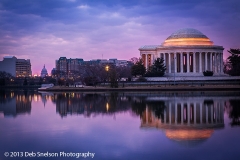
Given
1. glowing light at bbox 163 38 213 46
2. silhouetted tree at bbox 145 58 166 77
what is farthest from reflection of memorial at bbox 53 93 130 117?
glowing light at bbox 163 38 213 46

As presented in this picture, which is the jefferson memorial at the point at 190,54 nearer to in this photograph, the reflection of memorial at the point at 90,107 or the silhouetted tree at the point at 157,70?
the silhouetted tree at the point at 157,70

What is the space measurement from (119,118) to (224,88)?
133ft

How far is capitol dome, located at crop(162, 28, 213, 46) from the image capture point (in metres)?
86.1

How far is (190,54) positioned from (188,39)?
14.5 feet

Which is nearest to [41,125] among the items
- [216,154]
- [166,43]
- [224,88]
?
[216,154]

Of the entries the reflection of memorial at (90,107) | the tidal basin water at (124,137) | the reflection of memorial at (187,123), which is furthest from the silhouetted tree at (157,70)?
the tidal basin water at (124,137)

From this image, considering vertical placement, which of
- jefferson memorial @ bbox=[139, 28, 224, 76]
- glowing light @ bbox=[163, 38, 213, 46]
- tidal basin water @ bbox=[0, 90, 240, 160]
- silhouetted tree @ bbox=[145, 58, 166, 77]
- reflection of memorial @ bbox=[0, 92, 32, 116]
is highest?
glowing light @ bbox=[163, 38, 213, 46]

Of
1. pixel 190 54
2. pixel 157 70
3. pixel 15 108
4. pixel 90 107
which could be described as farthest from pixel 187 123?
pixel 190 54

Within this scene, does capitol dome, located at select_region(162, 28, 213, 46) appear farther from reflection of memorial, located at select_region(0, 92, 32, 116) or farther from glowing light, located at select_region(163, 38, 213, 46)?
reflection of memorial, located at select_region(0, 92, 32, 116)

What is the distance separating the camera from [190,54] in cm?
8875

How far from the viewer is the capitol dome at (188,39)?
86062 mm

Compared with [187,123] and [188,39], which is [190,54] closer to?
[188,39]

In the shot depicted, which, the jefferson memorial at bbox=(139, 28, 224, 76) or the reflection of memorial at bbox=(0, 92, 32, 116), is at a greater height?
the jefferson memorial at bbox=(139, 28, 224, 76)

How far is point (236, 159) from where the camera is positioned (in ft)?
40.4
